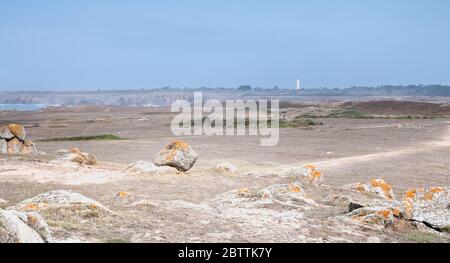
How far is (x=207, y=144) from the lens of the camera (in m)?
40.8

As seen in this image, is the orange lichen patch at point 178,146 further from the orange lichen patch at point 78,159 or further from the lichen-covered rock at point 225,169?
the orange lichen patch at point 78,159

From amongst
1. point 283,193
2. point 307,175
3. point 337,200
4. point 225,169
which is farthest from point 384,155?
point 283,193

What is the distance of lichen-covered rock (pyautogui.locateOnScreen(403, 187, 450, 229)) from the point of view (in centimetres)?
1155

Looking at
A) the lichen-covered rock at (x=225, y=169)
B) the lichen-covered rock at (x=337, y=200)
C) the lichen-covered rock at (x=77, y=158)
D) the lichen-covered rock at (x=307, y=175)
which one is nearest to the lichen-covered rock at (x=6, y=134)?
the lichen-covered rock at (x=77, y=158)

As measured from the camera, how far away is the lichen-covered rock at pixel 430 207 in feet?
37.9

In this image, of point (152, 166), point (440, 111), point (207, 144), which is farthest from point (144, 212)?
point (440, 111)

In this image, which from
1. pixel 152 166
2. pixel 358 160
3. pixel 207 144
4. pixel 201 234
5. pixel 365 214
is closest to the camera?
pixel 201 234

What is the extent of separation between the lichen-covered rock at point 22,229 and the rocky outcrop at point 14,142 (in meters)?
20.9

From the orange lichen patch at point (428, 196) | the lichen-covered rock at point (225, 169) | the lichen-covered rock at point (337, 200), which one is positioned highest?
the orange lichen patch at point (428, 196)

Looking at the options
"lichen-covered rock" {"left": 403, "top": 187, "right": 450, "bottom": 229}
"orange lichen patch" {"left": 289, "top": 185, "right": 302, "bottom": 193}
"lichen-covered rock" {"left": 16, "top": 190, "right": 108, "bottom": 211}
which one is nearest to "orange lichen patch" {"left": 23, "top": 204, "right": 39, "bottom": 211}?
"lichen-covered rock" {"left": 16, "top": 190, "right": 108, "bottom": 211}

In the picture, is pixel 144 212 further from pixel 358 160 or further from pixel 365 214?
pixel 358 160

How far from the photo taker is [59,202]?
36.3ft

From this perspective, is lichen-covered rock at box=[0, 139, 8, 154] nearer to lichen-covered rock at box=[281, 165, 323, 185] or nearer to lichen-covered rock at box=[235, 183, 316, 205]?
lichen-covered rock at box=[281, 165, 323, 185]
